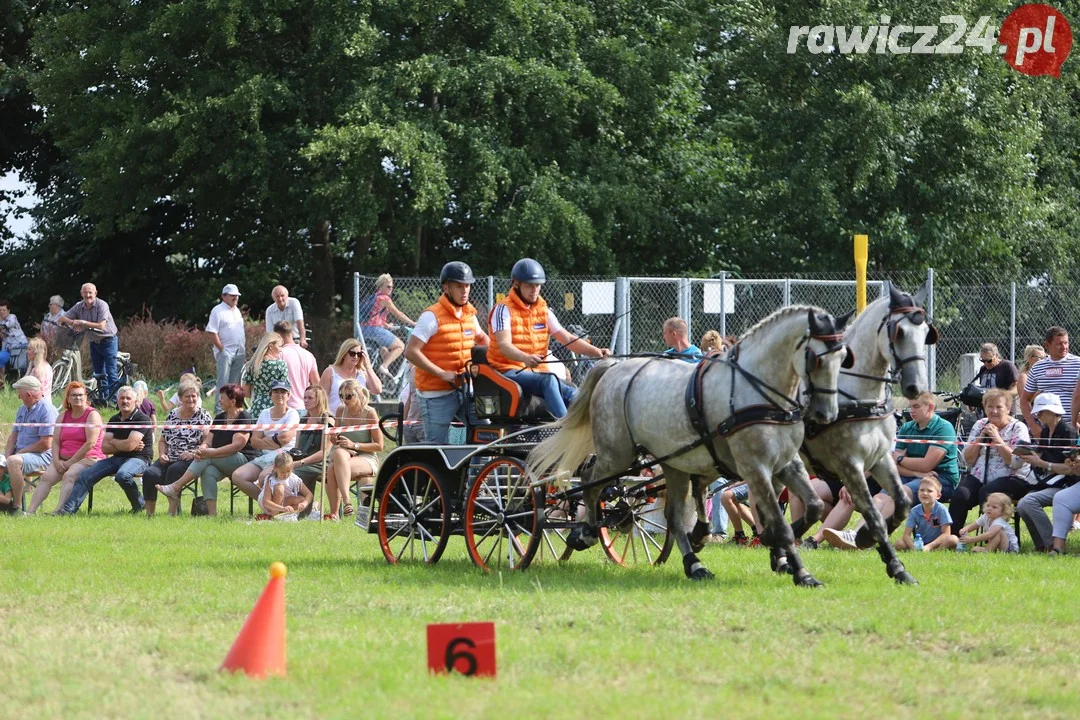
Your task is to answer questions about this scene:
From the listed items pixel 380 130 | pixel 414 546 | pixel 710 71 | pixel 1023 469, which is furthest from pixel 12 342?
pixel 1023 469

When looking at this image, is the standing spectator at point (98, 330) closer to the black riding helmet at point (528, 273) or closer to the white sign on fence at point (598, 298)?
the white sign on fence at point (598, 298)

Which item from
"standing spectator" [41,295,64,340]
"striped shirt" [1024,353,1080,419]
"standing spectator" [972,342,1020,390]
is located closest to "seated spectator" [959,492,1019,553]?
"striped shirt" [1024,353,1080,419]

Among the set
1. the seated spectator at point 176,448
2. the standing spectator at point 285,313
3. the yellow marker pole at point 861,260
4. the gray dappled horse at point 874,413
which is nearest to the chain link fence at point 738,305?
the standing spectator at point 285,313

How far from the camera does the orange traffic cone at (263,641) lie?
6.41 meters

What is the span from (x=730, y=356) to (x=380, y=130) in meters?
15.4

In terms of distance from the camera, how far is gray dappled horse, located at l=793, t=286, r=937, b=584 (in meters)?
9.51

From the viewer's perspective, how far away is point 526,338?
10352mm

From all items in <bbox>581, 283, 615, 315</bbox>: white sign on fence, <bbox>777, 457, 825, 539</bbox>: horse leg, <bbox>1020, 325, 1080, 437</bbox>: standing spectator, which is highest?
<bbox>581, 283, 615, 315</bbox>: white sign on fence

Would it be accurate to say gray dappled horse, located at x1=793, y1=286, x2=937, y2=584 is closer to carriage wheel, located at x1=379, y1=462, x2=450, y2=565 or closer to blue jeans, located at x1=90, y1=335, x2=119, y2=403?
carriage wheel, located at x1=379, y1=462, x2=450, y2=565

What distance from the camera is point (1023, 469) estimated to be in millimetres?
11906

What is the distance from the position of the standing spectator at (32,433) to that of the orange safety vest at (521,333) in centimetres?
675

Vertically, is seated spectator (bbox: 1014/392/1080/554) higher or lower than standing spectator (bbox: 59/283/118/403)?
lower

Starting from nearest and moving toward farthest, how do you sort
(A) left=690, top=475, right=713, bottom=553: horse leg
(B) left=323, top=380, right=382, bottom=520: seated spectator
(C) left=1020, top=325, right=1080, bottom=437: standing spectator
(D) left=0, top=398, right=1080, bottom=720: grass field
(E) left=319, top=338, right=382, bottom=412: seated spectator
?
(D) left=0, top=398, right=1080, bottom=720: grass field < (A) left=690, top=475, right=713, bottom=553: horse leg < (C) left=1020, top=325, right=1080, bottom=437: standing spectator < (B) left=323, top=380, right=382, bottom=520: seated spectator < (E) left=319, top=338, right=382, bottom=412: seated spectator

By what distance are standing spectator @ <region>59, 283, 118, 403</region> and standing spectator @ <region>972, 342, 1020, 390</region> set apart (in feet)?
41.2
